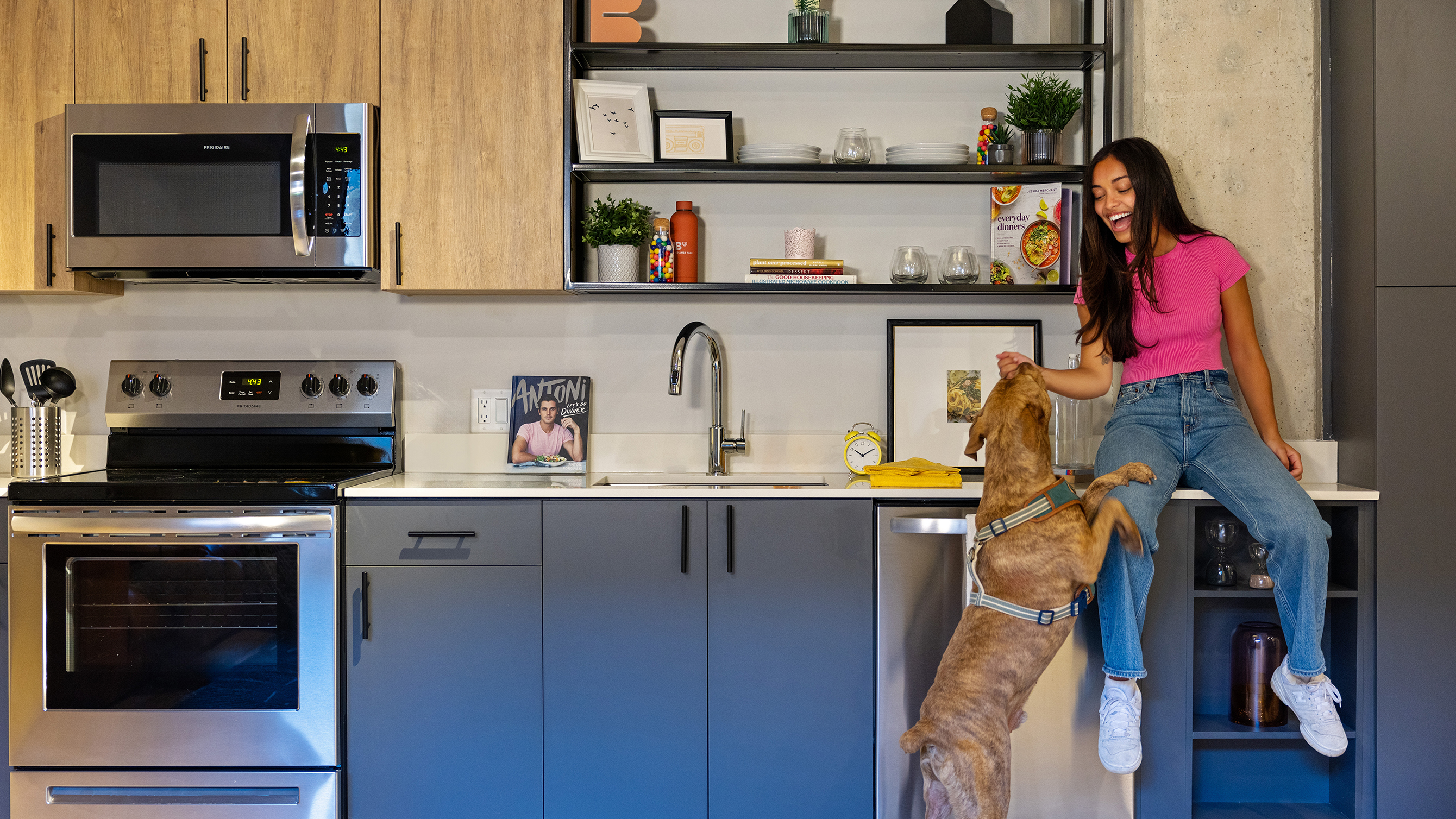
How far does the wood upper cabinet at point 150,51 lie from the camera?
251 cm

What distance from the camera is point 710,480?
8.84 feet

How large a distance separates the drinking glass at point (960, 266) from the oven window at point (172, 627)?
1877mm

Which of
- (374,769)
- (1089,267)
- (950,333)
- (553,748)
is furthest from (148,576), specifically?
(1089,267)

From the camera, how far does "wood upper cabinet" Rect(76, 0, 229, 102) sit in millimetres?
2514

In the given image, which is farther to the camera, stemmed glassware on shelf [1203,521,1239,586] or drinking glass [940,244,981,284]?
drinking glass [940,244,981,284]

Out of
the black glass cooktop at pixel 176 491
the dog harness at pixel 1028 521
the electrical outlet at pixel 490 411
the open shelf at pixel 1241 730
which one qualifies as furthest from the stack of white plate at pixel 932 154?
the black glass cooktop at pixel 176 491

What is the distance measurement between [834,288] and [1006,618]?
1.06 m

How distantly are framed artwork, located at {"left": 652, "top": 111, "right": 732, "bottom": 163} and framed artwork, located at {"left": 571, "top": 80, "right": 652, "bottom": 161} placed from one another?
0.14 feet

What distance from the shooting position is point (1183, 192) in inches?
99.0

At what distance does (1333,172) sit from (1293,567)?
114 centimetres

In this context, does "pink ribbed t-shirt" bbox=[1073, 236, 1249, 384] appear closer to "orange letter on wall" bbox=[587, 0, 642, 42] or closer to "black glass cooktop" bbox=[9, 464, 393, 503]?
"orange letter on wall" bbox=[587, 0, 642, 42]

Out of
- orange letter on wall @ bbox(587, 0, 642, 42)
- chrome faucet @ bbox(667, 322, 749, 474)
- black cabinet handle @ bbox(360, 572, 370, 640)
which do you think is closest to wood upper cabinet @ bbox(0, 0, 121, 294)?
black cabinet handle @ bbox(360, 572, 370, 640)

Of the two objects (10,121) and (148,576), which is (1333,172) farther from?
(10,121)

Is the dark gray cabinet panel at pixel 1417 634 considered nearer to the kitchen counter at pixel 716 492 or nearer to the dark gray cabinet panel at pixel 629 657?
the kitchen counter at pixel 716 492
